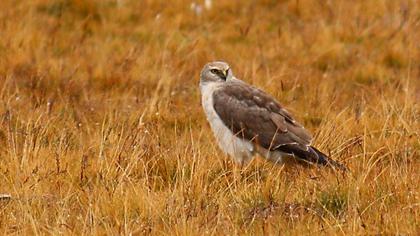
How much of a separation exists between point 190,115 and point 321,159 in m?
2.44

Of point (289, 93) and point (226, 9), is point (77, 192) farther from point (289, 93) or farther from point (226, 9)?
point (226, 9)

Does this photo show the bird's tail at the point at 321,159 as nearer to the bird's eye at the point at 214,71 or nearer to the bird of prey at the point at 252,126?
the bird of prey at the point at 252,126

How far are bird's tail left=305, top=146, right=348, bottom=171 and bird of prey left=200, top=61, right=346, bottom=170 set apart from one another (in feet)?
0.20

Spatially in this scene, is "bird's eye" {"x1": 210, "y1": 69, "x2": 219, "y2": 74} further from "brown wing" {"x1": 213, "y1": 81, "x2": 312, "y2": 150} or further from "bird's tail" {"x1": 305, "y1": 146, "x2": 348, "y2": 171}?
"bird's tail" {"x1": 305, "y1": 146, "x2": 348, "y2": 171}

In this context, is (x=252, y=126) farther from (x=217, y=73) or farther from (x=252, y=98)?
(x=217, y=73)

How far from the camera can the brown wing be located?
26.2 ft

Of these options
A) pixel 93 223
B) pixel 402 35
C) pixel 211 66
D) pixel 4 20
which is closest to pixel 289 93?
pixel 211 66

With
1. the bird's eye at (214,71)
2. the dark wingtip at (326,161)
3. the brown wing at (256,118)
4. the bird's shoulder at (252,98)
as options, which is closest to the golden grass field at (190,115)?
the dark wingtip at (326,161)

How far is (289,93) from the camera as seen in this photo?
1036 centimetres

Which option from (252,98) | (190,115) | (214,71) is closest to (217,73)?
(214,71)

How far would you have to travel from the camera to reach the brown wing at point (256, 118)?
Answer: 26.2ft

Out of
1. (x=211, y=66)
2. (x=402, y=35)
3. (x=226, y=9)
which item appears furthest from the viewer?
(x=226, y=9)

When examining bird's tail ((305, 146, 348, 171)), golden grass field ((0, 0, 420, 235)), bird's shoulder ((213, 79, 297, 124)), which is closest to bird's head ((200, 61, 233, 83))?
bird's shoulder ((213, 79, 297, 124))

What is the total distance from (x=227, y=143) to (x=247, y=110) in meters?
0.32
